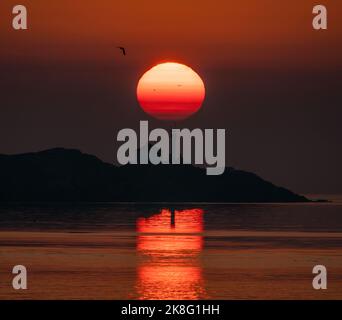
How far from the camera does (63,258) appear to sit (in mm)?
77812

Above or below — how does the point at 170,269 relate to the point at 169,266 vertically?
below

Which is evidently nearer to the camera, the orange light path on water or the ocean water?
the orange light path on water

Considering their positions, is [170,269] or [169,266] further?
[169,266]

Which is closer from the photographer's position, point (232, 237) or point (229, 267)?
point (229, 267)

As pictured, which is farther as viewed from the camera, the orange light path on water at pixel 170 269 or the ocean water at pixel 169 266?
the ocean water at pixel 169 266

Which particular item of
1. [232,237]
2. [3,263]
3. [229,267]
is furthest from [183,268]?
[232,237]

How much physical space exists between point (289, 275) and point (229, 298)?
12.3m
